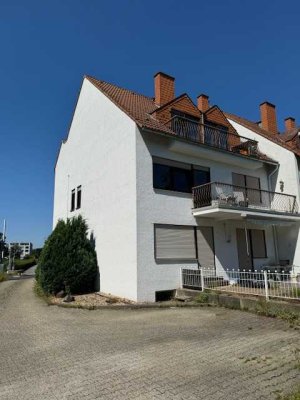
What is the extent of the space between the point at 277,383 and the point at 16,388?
15.4 ft

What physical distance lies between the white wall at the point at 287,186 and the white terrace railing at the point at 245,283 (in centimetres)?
509

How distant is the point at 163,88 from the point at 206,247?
35.4ft

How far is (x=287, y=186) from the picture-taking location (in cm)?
2116

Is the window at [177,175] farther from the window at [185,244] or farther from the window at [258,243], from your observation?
the window at [258,243]

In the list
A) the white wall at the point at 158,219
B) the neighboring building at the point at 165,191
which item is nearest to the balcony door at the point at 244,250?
the neighboring building at the point at 165,191

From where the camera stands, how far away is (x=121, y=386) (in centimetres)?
A: 562

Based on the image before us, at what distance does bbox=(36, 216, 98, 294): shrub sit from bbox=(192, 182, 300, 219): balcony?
6486 mm

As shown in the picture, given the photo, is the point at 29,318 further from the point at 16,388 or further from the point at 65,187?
the point at 65,187

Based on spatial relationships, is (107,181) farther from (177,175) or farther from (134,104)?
(134,104)

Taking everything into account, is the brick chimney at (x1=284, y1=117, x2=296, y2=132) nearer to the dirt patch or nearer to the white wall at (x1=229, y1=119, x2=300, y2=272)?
the white wall at (x1=229, y1=119, x2=300, y2=272)

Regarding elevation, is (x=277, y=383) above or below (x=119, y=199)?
below

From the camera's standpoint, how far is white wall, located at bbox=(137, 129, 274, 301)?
48.2 ft

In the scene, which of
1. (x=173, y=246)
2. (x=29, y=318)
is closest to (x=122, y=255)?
(x=173, y=246)

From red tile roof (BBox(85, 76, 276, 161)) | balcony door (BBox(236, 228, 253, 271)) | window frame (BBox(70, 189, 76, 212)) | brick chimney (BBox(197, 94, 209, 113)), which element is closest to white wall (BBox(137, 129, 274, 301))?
balcony door (BBox(236, 228, 253, 271))
